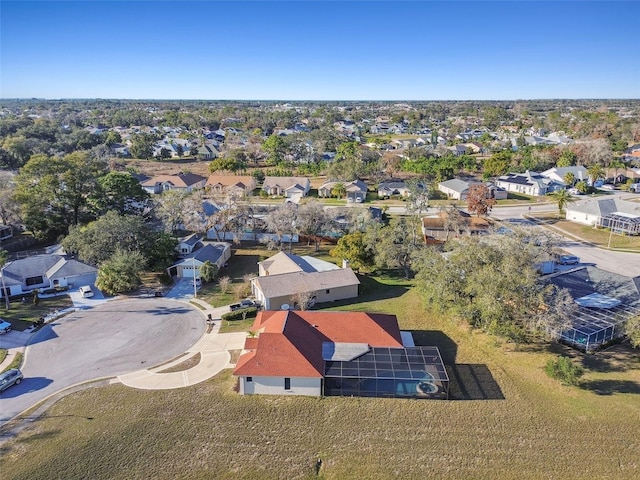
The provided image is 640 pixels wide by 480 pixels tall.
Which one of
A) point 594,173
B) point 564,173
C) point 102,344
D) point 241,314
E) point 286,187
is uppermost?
point 594,173

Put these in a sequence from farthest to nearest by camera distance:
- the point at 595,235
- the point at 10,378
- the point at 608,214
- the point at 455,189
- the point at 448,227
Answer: the point at 455,189
the point at 608,214
the point at 595,235
the point at 448,227
the point at 10,378

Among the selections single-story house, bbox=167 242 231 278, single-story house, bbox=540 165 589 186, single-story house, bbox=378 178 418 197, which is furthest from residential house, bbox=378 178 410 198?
single-story house, bbox=167 242 231 278

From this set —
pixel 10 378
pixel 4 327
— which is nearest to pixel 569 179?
pixel 4 327

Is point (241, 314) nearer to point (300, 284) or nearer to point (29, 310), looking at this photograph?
point (300, 284)

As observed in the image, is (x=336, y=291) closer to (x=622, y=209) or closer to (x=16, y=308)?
(x=16, y=308)

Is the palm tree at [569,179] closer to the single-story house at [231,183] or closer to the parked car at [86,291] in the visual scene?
the single-story house at [231,183]

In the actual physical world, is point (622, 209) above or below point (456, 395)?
above

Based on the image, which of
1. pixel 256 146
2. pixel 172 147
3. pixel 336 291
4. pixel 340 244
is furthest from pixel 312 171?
pixel 336 291
